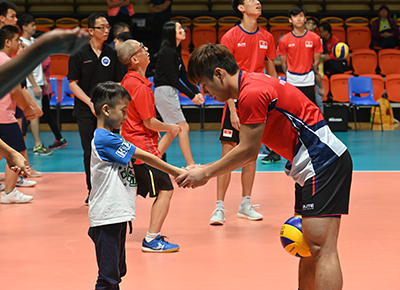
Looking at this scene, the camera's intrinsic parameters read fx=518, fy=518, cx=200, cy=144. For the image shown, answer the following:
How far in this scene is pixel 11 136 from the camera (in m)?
5.99

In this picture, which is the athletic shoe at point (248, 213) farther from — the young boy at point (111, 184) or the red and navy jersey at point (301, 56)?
the red and navy jersey at point (301, 56)

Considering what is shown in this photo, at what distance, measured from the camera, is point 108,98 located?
3.12 metres

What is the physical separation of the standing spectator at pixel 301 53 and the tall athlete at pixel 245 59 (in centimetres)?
241

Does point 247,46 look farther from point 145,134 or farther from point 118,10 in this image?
point 118,10

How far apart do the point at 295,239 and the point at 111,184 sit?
112 centimetres

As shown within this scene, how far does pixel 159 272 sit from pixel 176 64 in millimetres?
3814

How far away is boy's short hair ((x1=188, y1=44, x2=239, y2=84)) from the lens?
285 centimetres

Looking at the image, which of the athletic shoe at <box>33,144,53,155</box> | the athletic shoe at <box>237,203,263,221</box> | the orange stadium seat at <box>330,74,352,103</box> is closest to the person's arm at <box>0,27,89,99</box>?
the athletic shoe at <box>237,203,263,221</box>

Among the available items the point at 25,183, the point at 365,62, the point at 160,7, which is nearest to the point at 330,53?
the point at 365,62

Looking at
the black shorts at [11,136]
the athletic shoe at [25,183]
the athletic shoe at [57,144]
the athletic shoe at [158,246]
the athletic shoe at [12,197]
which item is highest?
the black shorts at [11,136]

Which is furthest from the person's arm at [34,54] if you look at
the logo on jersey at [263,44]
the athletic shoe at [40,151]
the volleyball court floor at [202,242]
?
the athletic shoe at [40,151]

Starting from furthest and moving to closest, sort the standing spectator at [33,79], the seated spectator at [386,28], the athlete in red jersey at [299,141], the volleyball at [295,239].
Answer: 1. the seated spectator at [386,28]
2. the standing spectator at [33,79]
3. the volleyball at [295,239]
4. the athlete in red jersey at [299,141]

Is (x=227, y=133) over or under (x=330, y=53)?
under

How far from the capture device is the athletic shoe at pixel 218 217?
5129mm
